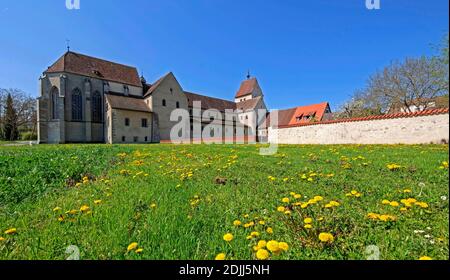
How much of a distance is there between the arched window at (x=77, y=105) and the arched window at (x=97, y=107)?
1747mm

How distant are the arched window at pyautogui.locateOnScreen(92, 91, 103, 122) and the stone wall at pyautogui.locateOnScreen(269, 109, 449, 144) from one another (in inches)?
1243

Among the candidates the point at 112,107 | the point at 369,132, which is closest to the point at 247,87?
the point at 112,107

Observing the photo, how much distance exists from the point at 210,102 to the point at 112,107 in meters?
22.6

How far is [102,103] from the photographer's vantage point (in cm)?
3634

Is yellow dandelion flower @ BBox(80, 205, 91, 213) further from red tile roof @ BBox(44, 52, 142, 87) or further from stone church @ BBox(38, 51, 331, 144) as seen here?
red tile roof @ BBox(44, 52, 142, 87)


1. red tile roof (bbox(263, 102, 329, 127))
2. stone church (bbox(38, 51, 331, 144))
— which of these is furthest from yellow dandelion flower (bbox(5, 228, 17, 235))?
red tile roof (bbox(263, 102, 329, 127))

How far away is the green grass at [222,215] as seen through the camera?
1.70 meters

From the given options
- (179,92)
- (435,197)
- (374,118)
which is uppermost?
(179,92)

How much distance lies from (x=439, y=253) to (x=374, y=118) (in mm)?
A: 14378

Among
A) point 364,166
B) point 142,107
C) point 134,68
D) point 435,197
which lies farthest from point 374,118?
point 134,68

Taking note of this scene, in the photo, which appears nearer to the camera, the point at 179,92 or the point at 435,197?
the point at 435,197

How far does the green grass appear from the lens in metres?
1.70
